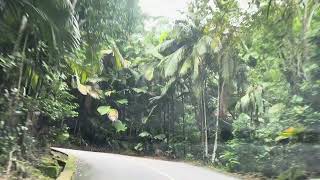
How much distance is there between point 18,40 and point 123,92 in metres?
26.6

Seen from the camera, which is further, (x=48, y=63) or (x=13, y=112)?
(x=48, y=63)

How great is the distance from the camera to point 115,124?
34781 mm

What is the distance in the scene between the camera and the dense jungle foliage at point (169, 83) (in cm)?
1046

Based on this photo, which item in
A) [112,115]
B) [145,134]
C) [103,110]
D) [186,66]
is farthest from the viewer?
[145,134]

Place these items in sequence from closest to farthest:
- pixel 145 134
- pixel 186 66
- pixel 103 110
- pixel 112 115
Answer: pixel 186 66
pixel 103 110
pixel 112 115
pixel 145 134

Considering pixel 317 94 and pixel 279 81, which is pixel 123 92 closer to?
pixel 279 81

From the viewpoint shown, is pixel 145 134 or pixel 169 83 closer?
pixel 169 83

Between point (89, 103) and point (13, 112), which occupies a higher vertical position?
point (89, 103)

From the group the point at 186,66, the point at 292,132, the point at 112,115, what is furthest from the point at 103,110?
the point at 292,132

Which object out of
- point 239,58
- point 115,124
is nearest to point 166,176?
point 239,58

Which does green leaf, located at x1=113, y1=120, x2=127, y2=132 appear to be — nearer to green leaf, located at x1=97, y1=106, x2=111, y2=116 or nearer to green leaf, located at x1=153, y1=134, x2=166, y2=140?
green leaf, located at x1=97, y1=106, x2=111, y2=116

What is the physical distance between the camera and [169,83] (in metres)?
31.1

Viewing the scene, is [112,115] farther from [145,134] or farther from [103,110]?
[145,134]

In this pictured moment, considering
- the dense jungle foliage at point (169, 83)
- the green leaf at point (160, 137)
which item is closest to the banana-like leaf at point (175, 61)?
the dense jungle foliage at point (169, 83)
